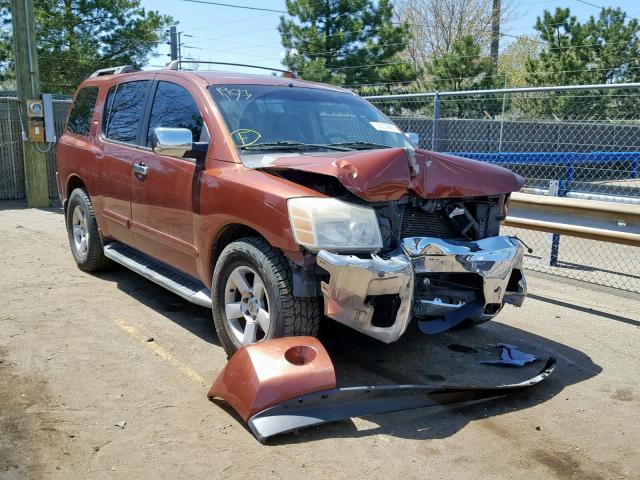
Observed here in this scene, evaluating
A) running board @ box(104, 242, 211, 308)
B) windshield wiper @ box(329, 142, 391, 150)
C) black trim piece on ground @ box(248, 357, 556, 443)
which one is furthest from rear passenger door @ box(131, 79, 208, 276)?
black trim piece on ground @ box(248, 357, 556, 443)

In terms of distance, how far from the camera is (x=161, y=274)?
209 inches

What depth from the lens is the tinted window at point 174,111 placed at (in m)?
4.79

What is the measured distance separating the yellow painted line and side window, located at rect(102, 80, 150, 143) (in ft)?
5.20

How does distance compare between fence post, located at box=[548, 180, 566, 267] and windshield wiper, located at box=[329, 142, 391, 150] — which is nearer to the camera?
windshield wiper, located at box=[329, 142, 391, 150]

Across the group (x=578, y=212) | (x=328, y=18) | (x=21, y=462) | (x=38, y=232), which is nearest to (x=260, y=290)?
(x=21, y=462)

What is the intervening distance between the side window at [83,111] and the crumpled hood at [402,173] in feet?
10.4

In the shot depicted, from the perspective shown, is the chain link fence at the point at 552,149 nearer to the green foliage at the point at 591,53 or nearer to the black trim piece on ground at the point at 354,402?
the black trim piece on ground at the point at 354,402

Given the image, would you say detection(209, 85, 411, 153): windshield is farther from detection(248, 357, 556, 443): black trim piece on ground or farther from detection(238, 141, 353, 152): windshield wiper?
detection(248, 357, 556, 443): black trim piece on ground

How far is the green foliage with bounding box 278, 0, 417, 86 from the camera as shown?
2838 centimetres

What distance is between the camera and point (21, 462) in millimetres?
3158

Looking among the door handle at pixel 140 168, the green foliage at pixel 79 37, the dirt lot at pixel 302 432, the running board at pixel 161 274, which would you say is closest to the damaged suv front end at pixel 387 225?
the dirt lot at pixel 302 432

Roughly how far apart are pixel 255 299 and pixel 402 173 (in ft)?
4.07

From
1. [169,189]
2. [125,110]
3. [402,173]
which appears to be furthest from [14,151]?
[402,173]

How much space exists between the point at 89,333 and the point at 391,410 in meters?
2.57
